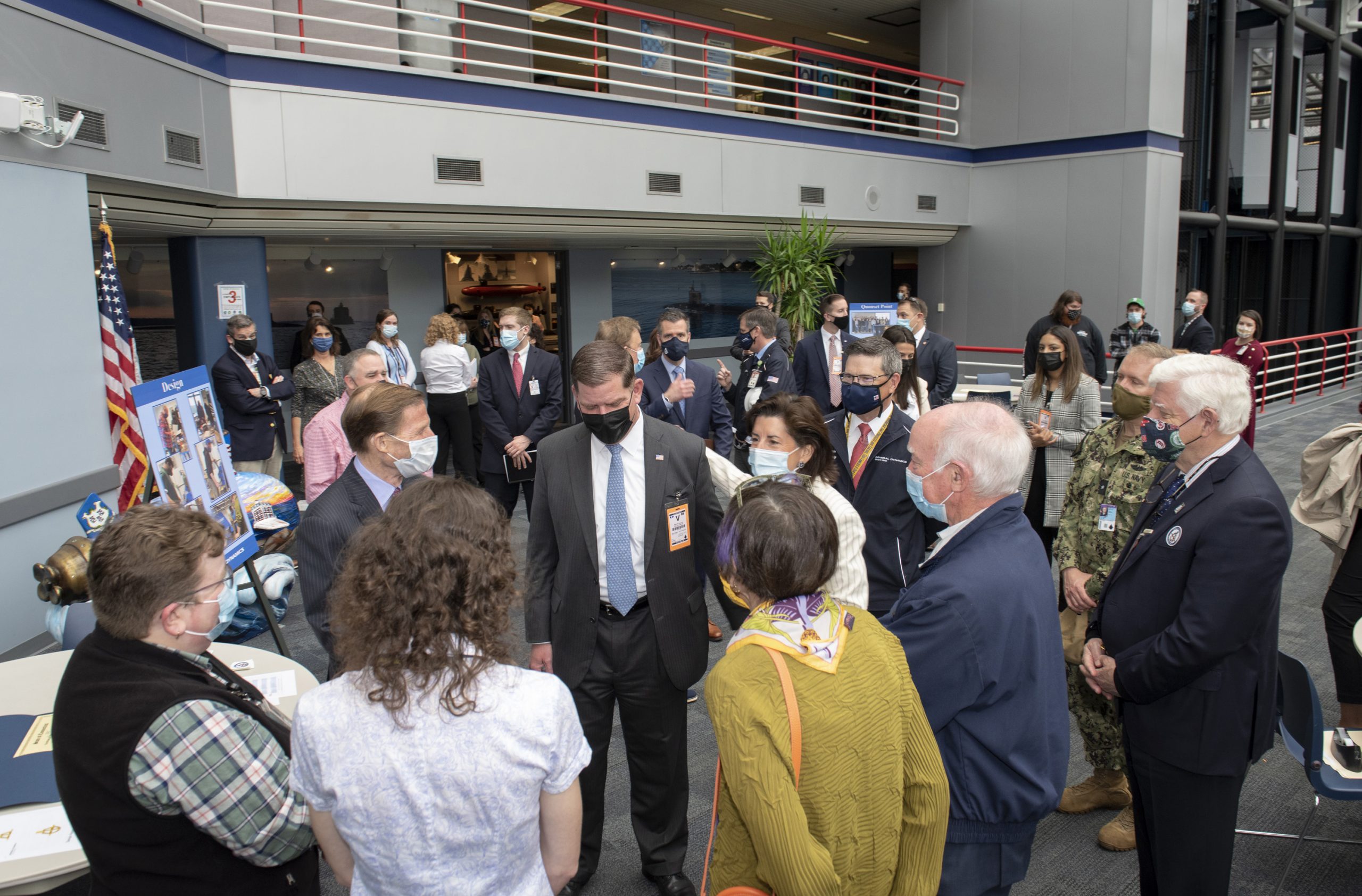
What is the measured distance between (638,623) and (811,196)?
9.59m

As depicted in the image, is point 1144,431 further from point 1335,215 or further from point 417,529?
point 1335,215

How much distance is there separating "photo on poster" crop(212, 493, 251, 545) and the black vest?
225 cm

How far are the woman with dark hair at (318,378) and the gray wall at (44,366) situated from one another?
1690 mm

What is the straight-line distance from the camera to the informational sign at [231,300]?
7.82 meters

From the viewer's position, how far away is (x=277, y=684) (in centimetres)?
274

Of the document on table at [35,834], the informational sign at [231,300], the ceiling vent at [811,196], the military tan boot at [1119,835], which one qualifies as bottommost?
the military tan boot at [1119,835]

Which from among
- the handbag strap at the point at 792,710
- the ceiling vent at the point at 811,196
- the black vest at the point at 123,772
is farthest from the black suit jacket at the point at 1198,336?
the black vest at the point at 123,772

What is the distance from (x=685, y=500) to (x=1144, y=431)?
1446mm

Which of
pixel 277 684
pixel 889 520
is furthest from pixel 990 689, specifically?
pixel 277 684

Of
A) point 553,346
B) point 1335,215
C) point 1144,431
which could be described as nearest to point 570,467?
point 1144,431

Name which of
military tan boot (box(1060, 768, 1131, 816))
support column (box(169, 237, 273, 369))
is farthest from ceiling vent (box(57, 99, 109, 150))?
military tan boot (box(1060, 768, 1131, 816))

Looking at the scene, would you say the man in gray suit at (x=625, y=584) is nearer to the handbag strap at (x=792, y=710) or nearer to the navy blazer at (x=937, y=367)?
the handbag strap at (x=792, y=710)

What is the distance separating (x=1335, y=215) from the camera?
752 inches

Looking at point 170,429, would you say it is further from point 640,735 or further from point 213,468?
point 640,735
